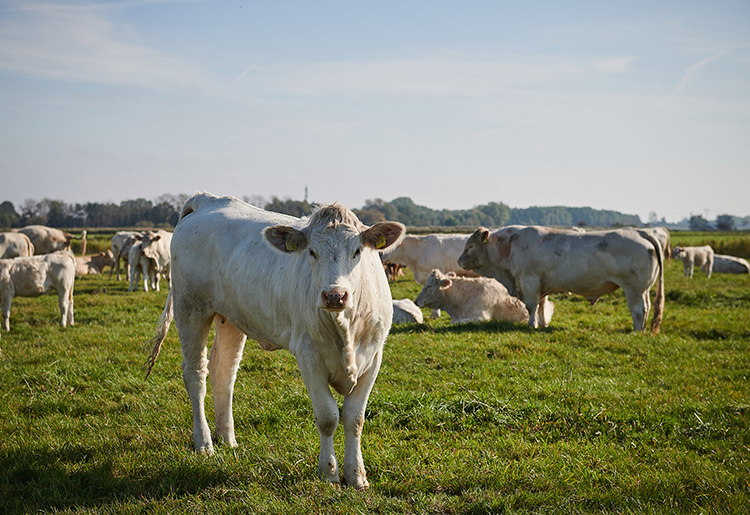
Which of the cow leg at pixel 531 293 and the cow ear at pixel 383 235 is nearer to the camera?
the cow ear at pixel 383 235

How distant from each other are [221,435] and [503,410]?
3.02 metres

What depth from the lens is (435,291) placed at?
45.2 feet

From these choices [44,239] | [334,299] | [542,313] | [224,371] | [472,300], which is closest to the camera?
[334,299]

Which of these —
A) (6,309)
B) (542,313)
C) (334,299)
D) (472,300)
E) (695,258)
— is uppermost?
(334,299)

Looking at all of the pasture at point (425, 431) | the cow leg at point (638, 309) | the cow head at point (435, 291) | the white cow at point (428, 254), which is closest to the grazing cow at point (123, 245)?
the white cow at point (428, 254)

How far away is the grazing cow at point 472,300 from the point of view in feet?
43.3

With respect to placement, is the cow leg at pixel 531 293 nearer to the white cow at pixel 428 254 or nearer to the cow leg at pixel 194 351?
the cow leg at pixel 194 351

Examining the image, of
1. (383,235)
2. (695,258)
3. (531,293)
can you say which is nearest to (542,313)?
(531,293)

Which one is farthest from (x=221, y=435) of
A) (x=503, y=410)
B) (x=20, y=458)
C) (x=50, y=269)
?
(x=50, y=269)

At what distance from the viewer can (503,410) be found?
20.1 feet

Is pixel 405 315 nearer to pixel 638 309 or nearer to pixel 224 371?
pixel 638 309

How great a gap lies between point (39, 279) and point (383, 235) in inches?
471

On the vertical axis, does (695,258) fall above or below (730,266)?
above

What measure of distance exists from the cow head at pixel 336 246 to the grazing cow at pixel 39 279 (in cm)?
1041
